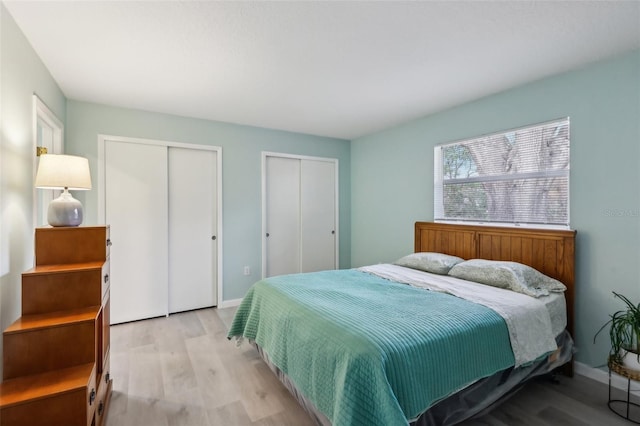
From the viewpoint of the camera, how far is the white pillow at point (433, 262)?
2811 millimetres

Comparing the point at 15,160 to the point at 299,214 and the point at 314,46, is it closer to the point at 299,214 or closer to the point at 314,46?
the point at 314,46

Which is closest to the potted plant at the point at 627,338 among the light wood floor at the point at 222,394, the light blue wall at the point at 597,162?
the light blue wall at the point at 597,162

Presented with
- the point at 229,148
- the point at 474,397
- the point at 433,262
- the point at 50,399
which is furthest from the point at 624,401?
the point at 229,148

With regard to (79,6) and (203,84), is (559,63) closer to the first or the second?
(203,84)

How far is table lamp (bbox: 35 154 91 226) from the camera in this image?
177cm

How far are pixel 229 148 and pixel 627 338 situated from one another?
13.2 ft

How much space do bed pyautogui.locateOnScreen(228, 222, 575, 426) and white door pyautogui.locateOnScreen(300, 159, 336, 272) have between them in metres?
1.75

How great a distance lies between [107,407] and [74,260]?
0.95 m

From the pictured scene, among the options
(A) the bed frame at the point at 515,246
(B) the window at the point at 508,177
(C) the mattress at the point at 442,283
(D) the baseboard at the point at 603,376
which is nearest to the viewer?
(D) the baseboard at the point at 603,376

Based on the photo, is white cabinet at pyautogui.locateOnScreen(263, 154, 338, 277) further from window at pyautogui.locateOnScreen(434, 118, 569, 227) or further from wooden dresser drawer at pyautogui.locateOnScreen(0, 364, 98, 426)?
wooden dresser drawer at pyautogui.locateOnScreen(0, 364, 98, 426)

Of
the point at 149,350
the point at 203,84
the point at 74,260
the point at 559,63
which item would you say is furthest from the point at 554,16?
the point at 149,350

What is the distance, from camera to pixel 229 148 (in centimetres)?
382

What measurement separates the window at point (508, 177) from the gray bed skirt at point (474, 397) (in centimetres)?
119

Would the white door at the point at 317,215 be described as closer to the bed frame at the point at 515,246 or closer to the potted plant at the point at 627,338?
the bed frame at the point at 515,246
